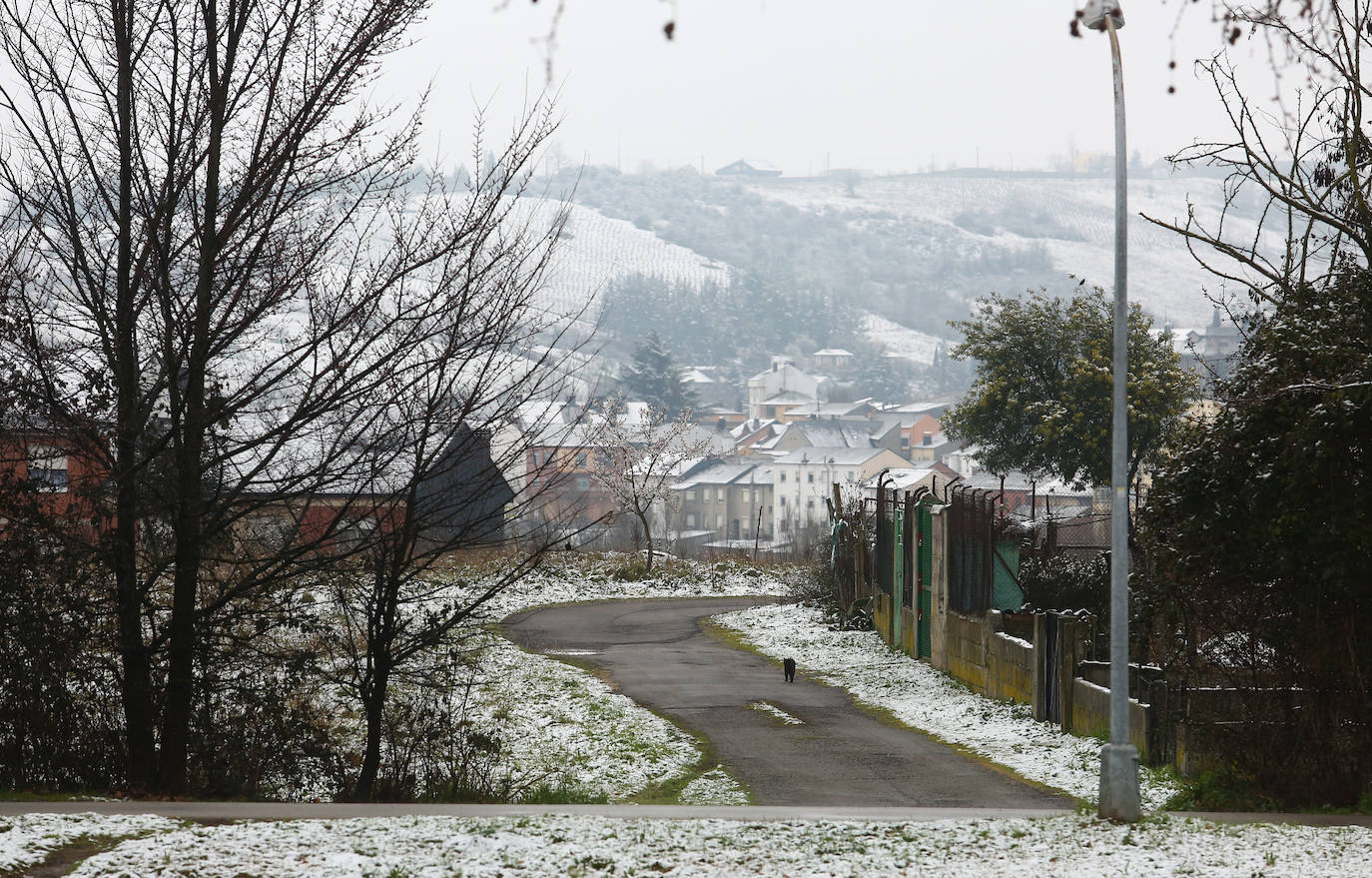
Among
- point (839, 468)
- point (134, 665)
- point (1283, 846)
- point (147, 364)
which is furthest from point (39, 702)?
point (839, 468)

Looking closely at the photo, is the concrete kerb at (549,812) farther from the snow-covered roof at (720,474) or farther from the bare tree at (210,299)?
the snow-covered roof at (720,474)

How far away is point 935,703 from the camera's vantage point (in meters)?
18.5

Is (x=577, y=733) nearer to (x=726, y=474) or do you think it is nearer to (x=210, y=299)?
(x=210, y=299)

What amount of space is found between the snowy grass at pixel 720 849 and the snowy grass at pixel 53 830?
0.32 metres

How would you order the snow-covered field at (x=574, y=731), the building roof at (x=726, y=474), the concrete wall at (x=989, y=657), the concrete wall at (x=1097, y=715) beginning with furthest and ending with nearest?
1. the building roof at (x=726, y=474)
2. the concrete wall at (x=989, y=657)
3. the concrete wall at (x=1097, y=715)
4. the snow-covered field at (x=574, y=731)

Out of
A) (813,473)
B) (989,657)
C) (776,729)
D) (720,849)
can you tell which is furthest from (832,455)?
(720,849)

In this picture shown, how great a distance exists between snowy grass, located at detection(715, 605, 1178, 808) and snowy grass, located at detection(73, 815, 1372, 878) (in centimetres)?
306

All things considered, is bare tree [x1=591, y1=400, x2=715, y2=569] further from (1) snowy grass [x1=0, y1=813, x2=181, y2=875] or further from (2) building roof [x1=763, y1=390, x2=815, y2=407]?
(2) building roof [x1=763, y1=390, x2=815, y2=407]

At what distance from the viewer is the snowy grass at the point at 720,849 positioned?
748 cm

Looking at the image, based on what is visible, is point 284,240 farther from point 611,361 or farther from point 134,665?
point 611,361

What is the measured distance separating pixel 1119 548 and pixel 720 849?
367cm

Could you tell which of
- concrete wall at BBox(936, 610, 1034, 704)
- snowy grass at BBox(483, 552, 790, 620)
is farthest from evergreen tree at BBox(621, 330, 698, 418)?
concrete wall at BBox(936, 610, 1034, 704)

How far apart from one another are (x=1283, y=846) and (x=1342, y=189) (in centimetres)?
836

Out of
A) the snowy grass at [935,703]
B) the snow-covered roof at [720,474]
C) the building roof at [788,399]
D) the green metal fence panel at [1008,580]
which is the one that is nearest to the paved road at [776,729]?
the snowy grass at [935,703]
